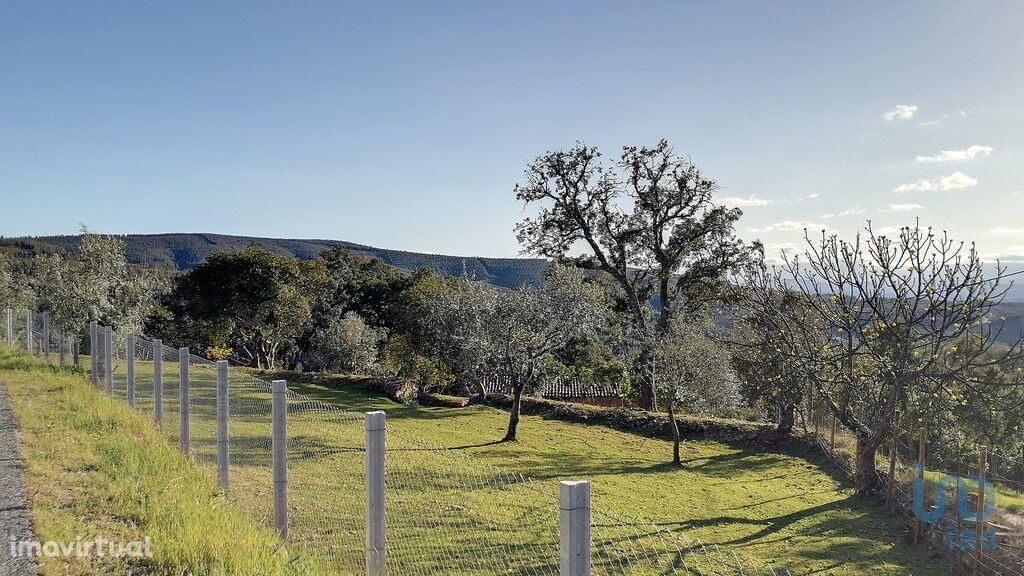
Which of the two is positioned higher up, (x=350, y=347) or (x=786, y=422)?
(x=786, y=422)

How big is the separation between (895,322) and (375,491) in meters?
9.35

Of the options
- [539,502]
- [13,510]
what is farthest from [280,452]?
[539,502]

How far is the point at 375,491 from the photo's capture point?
432cm

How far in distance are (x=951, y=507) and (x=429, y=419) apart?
1292cm

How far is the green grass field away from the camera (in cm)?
680

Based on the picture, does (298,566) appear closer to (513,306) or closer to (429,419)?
(513,306)

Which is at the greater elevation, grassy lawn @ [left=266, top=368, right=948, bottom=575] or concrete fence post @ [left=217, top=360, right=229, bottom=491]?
concrete fence post @ [left=217, top=360, right=229, bottom=491]

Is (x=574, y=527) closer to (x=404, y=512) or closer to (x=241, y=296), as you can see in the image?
(x=404, y=512)

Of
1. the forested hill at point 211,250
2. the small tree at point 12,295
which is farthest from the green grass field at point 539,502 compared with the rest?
the forested hill at point 211,250

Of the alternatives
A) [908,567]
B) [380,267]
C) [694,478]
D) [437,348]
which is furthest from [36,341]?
[380,267]

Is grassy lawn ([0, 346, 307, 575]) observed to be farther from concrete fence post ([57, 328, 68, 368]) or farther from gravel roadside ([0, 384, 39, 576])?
concrete fence post ([57, 328, 68, 368])
